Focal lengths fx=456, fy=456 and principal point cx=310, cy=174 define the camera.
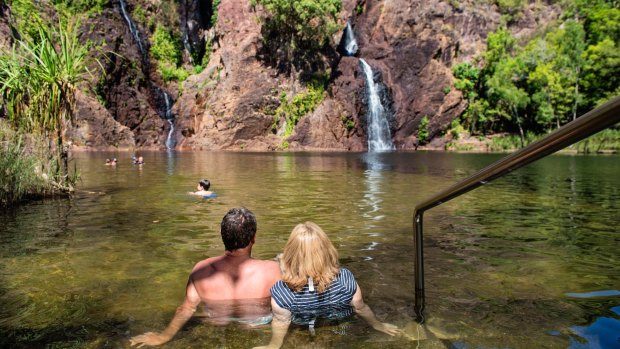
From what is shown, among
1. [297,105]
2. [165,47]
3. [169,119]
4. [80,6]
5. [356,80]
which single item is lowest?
[169,119]

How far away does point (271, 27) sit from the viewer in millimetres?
60281

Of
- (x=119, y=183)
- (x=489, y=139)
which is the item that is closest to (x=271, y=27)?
(x=489, y=139)

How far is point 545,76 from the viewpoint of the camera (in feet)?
171

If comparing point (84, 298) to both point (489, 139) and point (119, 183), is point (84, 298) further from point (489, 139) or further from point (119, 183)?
point (489, 139)

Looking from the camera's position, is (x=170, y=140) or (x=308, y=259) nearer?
(x=308, y=259)

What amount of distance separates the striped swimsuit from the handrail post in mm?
686

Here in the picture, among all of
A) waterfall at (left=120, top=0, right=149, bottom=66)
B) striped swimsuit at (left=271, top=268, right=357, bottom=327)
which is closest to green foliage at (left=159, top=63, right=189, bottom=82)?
waterfall at (left=120, top=0, right=149, bottom=66)

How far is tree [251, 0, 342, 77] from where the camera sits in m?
57.1

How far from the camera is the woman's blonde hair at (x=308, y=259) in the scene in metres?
4.30

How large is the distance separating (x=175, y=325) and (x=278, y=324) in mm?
1059

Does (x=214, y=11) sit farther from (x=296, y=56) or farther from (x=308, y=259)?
(x=308, y=259)

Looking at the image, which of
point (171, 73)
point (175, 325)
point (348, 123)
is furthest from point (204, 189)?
point (171, 73)

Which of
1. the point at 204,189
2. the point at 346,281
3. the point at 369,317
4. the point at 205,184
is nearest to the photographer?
the point at 346,281

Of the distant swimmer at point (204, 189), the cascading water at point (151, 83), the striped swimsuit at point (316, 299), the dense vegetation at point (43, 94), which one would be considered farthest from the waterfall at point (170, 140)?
the striped swimsuit at point (316, 299)
